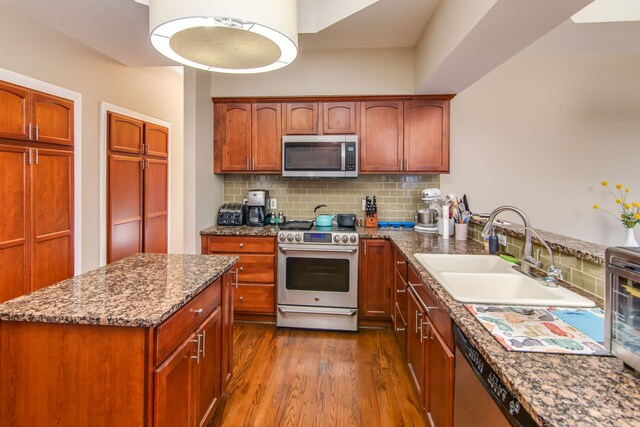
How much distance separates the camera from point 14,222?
97.9 inches

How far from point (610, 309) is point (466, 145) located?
2.99 m

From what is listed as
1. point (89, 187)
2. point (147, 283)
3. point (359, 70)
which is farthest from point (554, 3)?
point (89, 187)

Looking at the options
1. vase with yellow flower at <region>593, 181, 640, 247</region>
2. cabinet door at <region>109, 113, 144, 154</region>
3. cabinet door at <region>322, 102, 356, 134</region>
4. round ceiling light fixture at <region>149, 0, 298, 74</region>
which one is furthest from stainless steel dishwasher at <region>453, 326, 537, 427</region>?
cabinet door at <region>109, 113, 144, 154</region>

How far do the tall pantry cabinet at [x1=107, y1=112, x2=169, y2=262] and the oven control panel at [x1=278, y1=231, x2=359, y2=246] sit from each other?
1934 mm

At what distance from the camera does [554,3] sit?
1.55 metres

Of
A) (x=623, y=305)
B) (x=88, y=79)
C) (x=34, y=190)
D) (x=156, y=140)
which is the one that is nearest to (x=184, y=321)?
(x=623, y=305)

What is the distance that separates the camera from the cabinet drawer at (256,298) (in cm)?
317

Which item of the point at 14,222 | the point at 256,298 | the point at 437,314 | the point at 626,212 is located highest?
the point at 626,212

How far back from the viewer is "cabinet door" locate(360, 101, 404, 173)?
11.0 feet

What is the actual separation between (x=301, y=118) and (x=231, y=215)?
4.20 feet

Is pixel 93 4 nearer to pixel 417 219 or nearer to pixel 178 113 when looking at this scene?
pixel 178 113

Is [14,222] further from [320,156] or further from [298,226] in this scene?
[320,156]

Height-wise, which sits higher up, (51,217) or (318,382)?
(51,217)

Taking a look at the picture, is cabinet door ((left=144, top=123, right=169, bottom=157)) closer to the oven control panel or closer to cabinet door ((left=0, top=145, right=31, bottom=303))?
cabinet door ((left=0, top=145, right=31, bottom=303))
